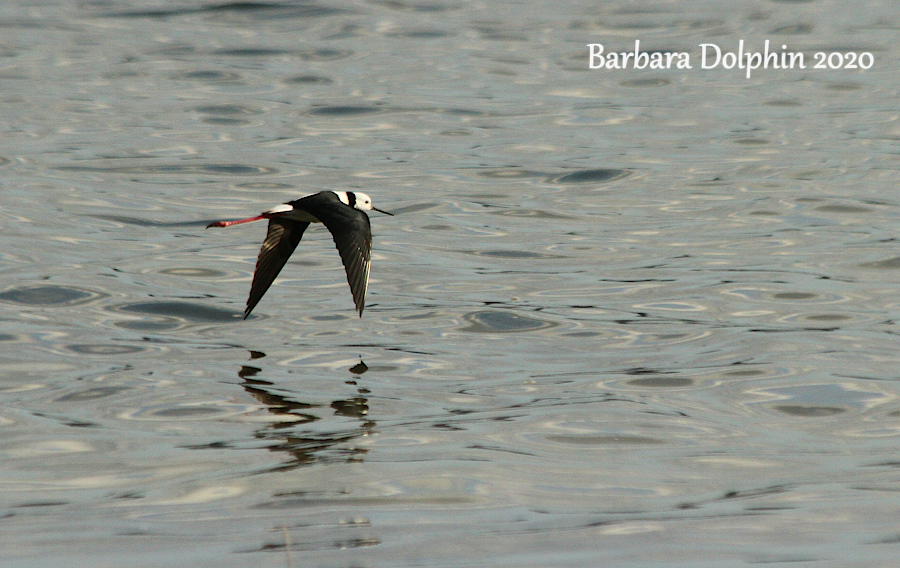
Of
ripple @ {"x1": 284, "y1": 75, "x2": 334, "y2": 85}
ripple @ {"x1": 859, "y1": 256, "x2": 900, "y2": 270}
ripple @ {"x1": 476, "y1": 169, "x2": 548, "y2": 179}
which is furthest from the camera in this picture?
ripple @ {"x1": 284, "y1": 75, "x2": 334, "y2": 85}

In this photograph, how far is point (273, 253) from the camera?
869cm

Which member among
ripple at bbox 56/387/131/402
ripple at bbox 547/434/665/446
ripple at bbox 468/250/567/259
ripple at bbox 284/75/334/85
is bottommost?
ripple at bbox 547/434/665/446

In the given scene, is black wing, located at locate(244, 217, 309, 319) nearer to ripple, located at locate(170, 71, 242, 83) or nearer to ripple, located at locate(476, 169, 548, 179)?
ripple, located at locate(476, 169, 548, 179)

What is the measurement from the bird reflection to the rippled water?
0.03 meters

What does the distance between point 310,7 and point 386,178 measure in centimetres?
999

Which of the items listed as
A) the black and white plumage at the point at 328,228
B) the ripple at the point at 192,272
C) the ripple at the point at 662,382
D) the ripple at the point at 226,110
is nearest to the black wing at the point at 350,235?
the black and white plumage at the point at 328,228

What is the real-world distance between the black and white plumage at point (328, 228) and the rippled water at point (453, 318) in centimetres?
37

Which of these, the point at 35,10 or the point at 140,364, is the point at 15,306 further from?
the point at 35,10

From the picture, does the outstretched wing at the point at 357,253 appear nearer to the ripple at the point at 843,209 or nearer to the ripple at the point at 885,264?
the ripple at the point at 885,264

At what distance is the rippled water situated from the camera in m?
5.12

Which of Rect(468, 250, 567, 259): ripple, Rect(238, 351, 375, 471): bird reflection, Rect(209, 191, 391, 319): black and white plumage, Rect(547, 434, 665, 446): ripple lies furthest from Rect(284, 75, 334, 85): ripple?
Rect(547, 434, 665, 446): ripple

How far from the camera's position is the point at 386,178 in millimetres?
13438

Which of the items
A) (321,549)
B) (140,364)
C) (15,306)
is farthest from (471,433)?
(15,306)

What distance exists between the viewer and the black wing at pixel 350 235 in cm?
731
